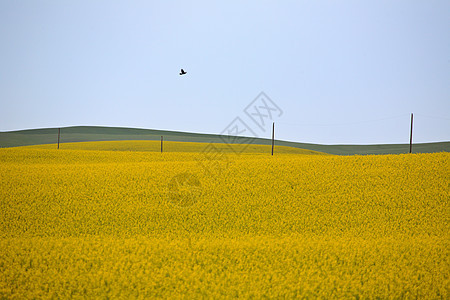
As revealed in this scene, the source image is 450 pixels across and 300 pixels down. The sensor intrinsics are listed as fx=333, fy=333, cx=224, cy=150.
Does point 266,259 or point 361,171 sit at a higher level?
point 361,171

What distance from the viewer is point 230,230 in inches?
496

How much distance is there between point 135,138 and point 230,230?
73.6 metres

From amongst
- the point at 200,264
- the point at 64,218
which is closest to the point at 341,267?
the point at 200,264

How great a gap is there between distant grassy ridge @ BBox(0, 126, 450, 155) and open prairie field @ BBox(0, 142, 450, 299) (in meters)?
46.7

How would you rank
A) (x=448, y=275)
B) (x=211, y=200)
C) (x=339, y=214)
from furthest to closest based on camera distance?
(x=211, y=200)
(x=339, y=214)
(x=448, y=275)

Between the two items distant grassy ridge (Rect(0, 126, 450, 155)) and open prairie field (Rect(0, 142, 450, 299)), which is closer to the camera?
open prairie field (Rect(0, 142, 450, 299))

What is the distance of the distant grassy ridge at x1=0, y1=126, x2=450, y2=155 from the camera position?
73812 millimetres

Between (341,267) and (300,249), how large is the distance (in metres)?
1.34

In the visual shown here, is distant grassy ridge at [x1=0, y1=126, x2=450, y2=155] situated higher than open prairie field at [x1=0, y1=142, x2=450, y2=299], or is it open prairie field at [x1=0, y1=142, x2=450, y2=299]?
distant grassy ridge at [x1=0, y1=126, x2=450, y2=155]

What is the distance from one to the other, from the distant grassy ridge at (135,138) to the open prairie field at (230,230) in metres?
Result: 46.7

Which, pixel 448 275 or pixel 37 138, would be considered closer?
pixel 448 275

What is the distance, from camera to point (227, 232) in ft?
40.6

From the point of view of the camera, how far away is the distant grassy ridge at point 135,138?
73812mm

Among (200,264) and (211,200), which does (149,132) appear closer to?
(211,200)
